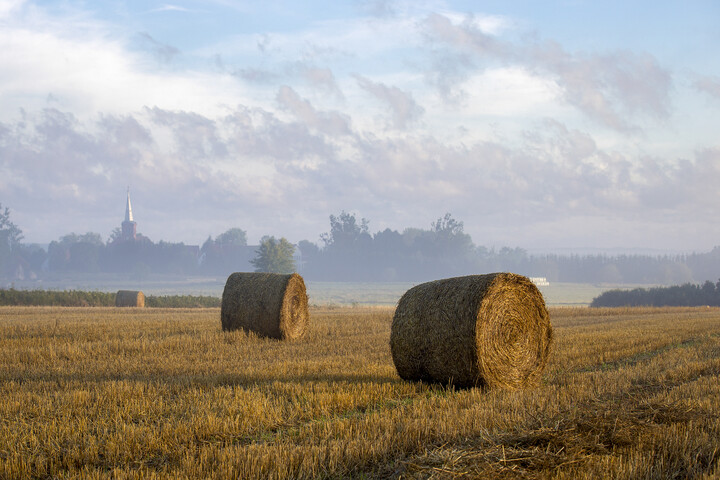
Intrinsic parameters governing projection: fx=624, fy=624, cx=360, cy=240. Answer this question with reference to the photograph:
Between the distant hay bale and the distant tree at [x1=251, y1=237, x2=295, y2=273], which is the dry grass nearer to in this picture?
the distant hay bale

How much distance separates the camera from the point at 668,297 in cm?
5944

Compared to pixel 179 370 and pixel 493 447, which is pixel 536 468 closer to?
pixel 493 447

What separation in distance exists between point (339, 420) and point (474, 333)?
3.07 meters

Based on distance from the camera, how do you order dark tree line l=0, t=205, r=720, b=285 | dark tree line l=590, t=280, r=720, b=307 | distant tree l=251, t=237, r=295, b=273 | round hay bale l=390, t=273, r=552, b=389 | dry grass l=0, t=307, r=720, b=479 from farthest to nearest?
dark tree line l=0, t=205, r=720, b=285 → distant tree l=251, t=237, r=295, b=273 → dark tree line l=590, t=280, r=720, b=307 → round hay bale l=390, t=273, r=552, b=389 → dry grass l=0, t=307, r=720, b=479

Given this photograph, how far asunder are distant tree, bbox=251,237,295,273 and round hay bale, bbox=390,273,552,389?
78442 mm

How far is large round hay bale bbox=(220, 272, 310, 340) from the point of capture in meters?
16.1

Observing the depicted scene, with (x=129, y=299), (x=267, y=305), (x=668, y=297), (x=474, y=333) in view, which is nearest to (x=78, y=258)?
(x=129, y=299)

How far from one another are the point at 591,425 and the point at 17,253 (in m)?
163

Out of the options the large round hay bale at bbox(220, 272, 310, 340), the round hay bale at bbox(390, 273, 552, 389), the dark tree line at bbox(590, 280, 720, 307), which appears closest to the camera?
the round hay bale at bbox(390, 273, 552, 389)

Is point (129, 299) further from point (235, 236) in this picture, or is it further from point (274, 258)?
point (235, 236)

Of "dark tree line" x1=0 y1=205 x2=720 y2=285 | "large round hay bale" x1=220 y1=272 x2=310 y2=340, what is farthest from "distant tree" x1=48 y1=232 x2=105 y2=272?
"large round hay bale" x1=220 y1=272 x2=310 y2=340

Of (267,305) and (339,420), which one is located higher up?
(267,305)

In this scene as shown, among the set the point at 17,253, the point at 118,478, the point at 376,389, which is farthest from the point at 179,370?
the point at 17,253

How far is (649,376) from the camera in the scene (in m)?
9.39
